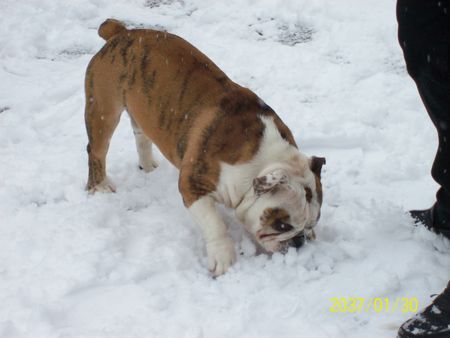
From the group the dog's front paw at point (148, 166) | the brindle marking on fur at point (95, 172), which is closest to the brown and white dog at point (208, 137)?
the brindle marking on fur at point (95, 172)

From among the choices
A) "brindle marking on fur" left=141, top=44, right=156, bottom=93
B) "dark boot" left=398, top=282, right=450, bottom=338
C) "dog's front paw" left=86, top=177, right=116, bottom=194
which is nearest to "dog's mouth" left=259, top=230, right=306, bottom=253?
"dark boot" left=398, top=282, right=450, bottom=338

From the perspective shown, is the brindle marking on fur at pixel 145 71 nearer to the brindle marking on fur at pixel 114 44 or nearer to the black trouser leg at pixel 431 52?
the brindle marking on fur at pixel 114 44

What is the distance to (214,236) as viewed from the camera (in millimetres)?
3236

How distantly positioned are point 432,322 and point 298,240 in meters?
0.82

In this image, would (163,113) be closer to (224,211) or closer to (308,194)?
(224,211)

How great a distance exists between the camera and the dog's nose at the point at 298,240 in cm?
311

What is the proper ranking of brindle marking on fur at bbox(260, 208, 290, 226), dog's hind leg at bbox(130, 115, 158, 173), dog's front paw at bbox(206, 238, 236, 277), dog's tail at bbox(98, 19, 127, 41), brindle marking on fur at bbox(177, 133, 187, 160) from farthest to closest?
dog's hind leg at bbox(130, 115, 158, 173) < dog's tail at bbox(98, 19, 127, 41) < brindle marking on fur at bbox(177, 133, 187, 160) < dog's front paw at bbox(206, 238, 236, 277) < brindle marking on fur at bbox(260, 208, 290, 226)

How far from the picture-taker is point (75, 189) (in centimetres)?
402

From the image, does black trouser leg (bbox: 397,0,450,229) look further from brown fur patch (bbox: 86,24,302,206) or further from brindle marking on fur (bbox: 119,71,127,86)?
brindle marking on fur (bbox: 119,71,127,86)

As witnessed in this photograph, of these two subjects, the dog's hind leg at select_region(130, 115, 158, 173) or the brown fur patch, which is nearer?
the brown fur patch

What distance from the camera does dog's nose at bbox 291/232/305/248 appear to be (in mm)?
3107
